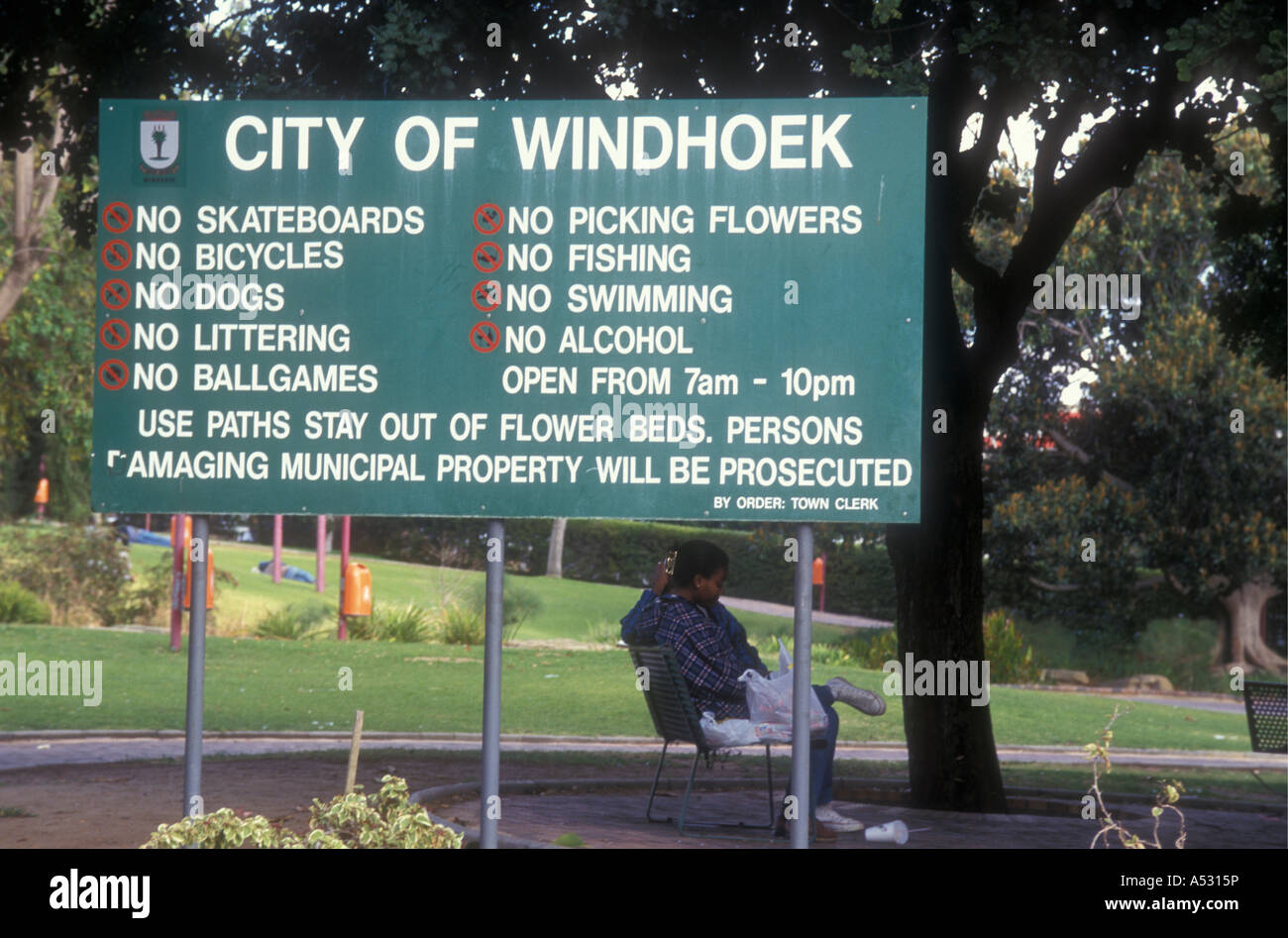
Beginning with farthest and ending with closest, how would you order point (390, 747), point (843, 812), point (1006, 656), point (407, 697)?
point (1006, 656) → point (407, 697) → point (390, 747) → point (843, 812)

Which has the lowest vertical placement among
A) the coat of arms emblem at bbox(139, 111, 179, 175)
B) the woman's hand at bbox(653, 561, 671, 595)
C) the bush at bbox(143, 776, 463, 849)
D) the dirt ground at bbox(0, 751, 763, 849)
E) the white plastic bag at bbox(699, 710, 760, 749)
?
the dirt ground at bbox(0, 751, 763, 849)

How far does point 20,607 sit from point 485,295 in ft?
66.8

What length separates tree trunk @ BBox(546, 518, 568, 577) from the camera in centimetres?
3928

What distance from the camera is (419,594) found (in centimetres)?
3188

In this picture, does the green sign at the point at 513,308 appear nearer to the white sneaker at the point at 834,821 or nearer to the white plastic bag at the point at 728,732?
the white plastic bag at the point at 728,732

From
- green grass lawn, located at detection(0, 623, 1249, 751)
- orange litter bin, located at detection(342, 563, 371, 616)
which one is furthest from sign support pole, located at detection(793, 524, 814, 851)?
orange litter bin, located at detection(342, 563, 371, 616)

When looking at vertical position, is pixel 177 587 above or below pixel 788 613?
A: above

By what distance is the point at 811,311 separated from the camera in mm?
6262

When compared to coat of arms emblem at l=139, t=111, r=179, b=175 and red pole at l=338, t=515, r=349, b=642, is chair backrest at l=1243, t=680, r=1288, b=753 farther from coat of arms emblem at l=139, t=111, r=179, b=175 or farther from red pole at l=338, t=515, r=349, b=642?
red pole at l=338, t=515, r=349, b=642

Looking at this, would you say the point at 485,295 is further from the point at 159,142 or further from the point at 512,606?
the point at 512,606

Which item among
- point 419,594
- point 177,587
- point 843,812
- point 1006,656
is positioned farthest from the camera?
point 419,594

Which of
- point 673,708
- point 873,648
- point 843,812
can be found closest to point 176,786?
point 673,708

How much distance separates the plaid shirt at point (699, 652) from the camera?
7.93m

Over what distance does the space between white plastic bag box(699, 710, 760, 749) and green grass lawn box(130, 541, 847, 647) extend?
62.1 ft
